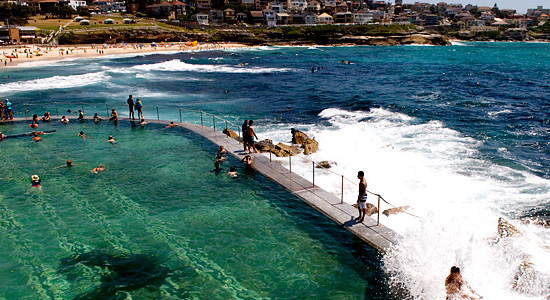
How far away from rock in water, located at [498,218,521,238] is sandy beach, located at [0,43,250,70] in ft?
253

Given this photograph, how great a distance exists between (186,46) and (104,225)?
369ft

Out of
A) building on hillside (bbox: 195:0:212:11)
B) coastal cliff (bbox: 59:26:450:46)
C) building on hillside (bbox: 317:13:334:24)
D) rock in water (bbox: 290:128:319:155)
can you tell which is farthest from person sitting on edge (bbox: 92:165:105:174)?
building on hillside (bbox: 195:0:212:11)

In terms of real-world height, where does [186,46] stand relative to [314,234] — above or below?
above

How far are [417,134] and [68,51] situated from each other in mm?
88935

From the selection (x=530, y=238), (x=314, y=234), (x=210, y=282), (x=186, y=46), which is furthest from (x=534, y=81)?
(x=186, y=46)

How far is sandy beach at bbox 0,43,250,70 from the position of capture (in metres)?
75.3

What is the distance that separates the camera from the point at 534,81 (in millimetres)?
55969

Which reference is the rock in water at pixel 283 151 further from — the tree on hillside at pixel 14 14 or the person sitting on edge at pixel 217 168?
the tree on hillside at pixel 14 14

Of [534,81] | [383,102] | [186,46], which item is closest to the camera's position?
[383,102]

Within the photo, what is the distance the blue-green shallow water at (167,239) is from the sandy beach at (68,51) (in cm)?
6453

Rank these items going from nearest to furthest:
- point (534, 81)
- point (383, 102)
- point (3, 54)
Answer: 1. point (383, 102)
2. point (534, 81)
3. point (3, 54)

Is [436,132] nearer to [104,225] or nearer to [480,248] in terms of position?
[480,248]

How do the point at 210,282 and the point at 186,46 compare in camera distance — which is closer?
the point at 210,282

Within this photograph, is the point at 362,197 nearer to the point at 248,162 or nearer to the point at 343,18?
the point at 248,162
